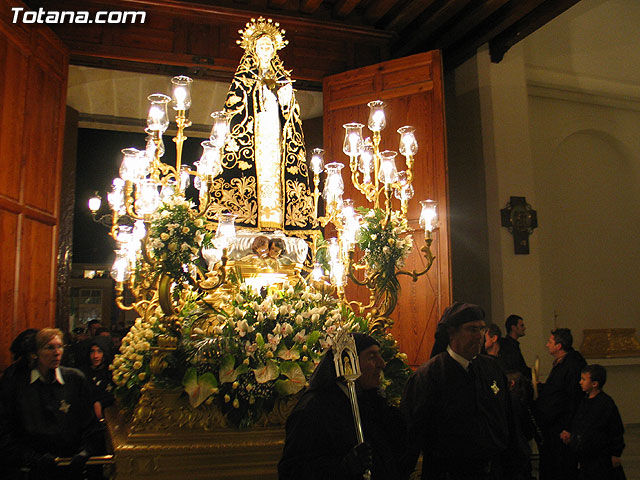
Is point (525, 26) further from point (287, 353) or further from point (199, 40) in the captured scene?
point (287, 353)

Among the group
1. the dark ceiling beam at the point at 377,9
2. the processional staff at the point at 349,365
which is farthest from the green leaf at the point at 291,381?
the dark ceiling beam at the point at 377,9

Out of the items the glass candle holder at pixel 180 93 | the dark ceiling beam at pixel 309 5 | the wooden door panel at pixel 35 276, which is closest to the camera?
the glass candle holder at pixel 180 93

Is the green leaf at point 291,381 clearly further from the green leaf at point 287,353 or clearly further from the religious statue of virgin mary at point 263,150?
the religious statue of virgin mary at point 263,150

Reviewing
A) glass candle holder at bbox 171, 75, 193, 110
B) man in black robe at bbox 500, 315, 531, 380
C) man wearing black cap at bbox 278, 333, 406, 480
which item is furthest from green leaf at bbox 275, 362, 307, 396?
man in black robe at bbox 500, 315, 531, 380

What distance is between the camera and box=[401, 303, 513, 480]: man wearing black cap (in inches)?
113

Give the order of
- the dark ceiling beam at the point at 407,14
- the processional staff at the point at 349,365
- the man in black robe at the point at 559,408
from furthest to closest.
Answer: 1. the dark ceiling beam at the point at 407,14
2. the man in black robe at the point at 559,408
3. the processional staff at the point at 349,365

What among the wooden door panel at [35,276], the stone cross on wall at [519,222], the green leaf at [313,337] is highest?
the stone cross on wall at [519,222]

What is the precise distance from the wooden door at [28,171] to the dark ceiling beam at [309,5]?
10.00 ft

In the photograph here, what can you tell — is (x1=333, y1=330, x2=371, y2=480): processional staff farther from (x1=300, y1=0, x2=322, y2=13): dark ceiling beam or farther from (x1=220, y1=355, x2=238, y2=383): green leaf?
(x1=300, y1=0, x2=322, y2=13): dark ceiling beam

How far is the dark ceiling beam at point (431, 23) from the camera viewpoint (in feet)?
23.1

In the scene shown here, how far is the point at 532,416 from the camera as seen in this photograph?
5070 millimetres

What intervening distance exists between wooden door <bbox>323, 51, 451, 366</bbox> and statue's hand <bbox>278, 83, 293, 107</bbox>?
6.30 feet

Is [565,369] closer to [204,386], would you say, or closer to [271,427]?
[271,427]

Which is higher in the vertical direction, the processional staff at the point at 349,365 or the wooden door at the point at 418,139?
the wooden door at the point at 418,139
